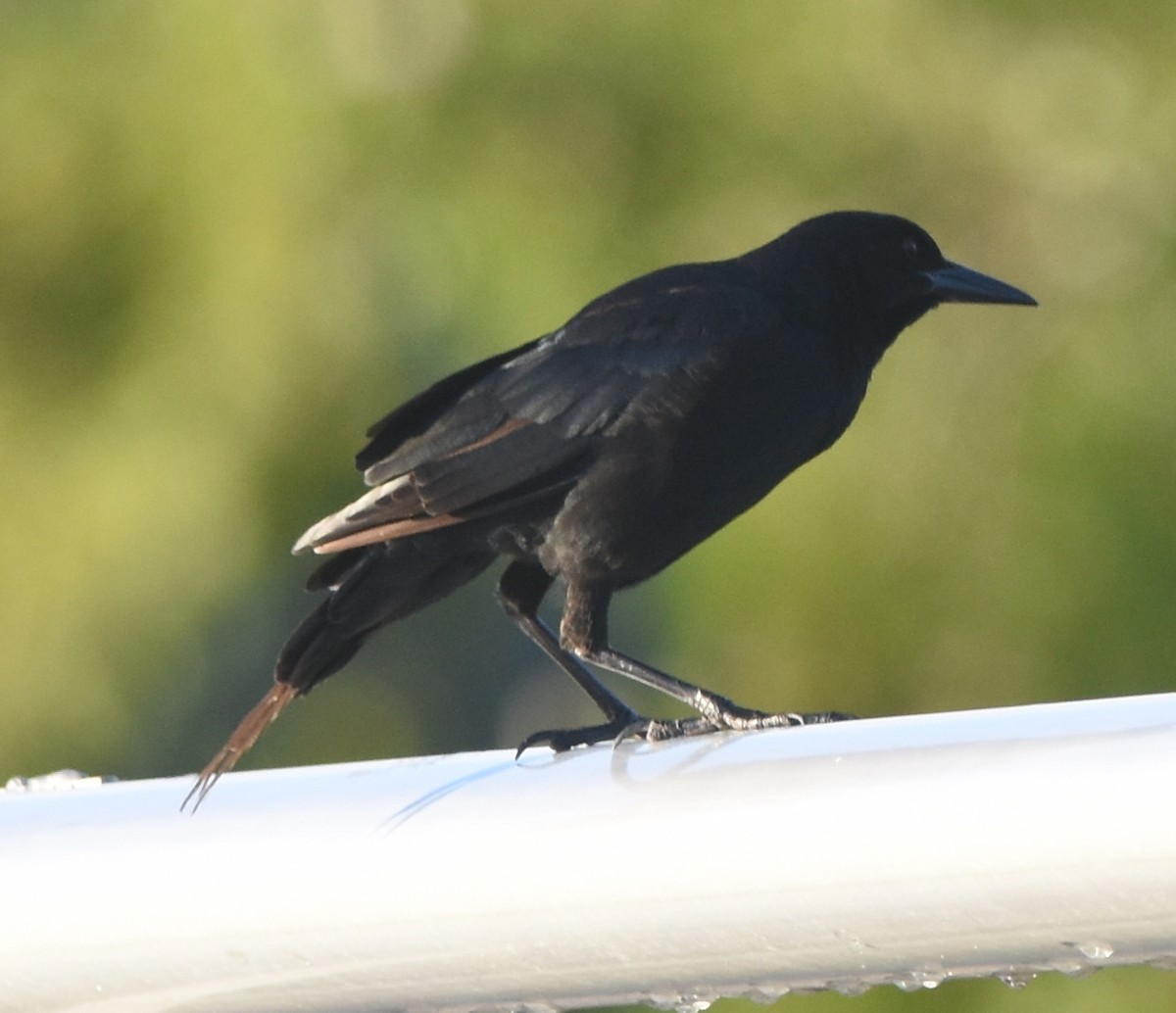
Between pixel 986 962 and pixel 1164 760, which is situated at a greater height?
pixel 1164 760

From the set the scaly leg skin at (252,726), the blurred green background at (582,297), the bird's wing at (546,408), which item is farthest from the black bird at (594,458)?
the blurred green background at (582,297)

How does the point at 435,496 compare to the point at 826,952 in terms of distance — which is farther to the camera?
the point at 435,496

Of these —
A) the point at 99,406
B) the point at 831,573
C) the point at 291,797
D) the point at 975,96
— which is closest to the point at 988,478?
the point at 831,573

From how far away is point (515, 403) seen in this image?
12.3ft

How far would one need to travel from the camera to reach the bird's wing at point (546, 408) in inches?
143

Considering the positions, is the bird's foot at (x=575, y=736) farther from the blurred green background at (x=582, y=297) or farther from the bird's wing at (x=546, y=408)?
the blurred green background at (x=582, y=297)

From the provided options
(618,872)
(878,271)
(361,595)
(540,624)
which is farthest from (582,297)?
(618,872)

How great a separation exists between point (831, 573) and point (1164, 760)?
2954 millimetres

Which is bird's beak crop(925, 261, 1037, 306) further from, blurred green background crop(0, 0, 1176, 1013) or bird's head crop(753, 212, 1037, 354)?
blurred green background crop(0, 0, 1176, 1013)

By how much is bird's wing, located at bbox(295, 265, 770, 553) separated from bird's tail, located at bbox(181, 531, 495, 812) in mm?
114

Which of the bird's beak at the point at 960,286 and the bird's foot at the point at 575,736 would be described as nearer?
the bird's foot at the point at 575,736

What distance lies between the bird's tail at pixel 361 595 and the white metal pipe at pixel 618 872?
57.2 inches

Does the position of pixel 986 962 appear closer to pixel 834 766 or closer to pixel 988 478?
pixel 834 766

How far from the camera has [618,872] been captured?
1.68 m
